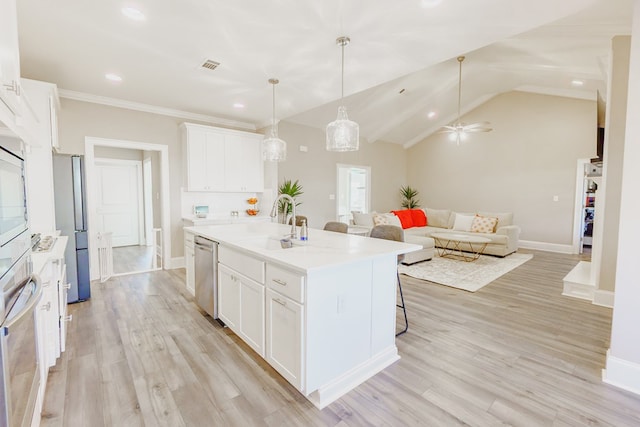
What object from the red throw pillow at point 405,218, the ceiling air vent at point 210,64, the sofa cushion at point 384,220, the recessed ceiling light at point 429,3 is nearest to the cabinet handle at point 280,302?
the recessed ceiling light at point 429,3

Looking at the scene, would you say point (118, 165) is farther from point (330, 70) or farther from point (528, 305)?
point (528, 305)

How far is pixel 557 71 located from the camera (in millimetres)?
5062

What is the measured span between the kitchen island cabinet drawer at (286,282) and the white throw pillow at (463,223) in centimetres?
583

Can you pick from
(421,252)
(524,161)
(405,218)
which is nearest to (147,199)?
(405,218)

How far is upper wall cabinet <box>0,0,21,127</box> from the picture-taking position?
1.37 m

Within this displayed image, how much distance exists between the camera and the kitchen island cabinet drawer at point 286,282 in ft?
5.48

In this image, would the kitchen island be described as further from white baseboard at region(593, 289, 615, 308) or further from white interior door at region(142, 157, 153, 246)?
white interior door at region(142, 157, 153, 246)

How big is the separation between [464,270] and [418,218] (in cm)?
257

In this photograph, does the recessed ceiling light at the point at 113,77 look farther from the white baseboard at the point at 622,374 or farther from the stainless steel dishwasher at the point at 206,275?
the white baseboard at the point at 622,374

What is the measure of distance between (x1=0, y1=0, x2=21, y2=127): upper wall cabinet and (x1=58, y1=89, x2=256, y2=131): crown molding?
2835mm

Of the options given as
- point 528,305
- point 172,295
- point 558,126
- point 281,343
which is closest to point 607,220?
point 528,305

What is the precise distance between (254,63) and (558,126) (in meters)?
6.68

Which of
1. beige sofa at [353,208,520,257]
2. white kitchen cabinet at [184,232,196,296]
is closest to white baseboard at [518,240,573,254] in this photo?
beige sofa at [353,208,520,257]

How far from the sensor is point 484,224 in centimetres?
624
